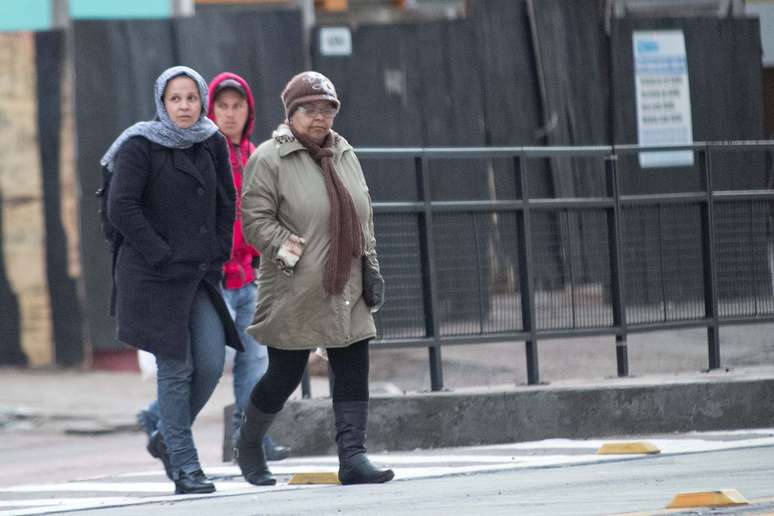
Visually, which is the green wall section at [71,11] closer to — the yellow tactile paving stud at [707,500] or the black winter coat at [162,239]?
the black winter coat at [162,239]

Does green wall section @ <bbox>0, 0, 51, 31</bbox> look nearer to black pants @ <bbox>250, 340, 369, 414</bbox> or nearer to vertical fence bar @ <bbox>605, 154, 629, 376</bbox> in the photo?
vertical fence bar @ <bbox>605, 154, 629, 376</bbox>

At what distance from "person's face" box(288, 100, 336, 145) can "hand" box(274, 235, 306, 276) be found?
457 mm

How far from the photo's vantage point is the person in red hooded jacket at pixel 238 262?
Answer: 8633mm

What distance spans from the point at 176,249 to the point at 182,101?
2.04ft

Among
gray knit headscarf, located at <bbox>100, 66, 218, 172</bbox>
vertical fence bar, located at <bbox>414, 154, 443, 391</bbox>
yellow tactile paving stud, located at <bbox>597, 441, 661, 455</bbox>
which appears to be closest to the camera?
gray knit headscarf, located at <bbox>100, 66, 218, 172</bbox>

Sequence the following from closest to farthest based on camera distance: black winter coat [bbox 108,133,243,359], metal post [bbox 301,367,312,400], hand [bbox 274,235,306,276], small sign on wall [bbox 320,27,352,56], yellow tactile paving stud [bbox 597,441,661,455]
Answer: hand [bbox 274,235,306,276] → black winter coat [bbox 108,133,243,359] → yellow tactile paving stud [bbox 597,441,661,455] → metal post [bbox 301,367,312,400] → small sign on wall [bbox 320,27,352,56]

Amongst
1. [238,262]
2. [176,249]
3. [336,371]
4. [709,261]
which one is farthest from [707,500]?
[709,261]

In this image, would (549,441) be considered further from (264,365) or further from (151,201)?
(151,201)

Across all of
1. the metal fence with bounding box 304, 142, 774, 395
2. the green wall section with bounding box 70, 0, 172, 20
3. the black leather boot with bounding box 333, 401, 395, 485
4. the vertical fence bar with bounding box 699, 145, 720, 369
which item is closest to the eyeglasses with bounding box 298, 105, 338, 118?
the black leather boot with bounding box 333, 401, 395, 485

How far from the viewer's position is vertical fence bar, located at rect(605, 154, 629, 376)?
10.3 metres

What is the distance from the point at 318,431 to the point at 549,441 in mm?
1238

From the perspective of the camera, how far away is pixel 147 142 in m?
7.60

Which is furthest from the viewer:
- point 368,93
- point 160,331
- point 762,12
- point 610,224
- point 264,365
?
point 762,12

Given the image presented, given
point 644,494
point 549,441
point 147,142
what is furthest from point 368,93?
point 644,494
